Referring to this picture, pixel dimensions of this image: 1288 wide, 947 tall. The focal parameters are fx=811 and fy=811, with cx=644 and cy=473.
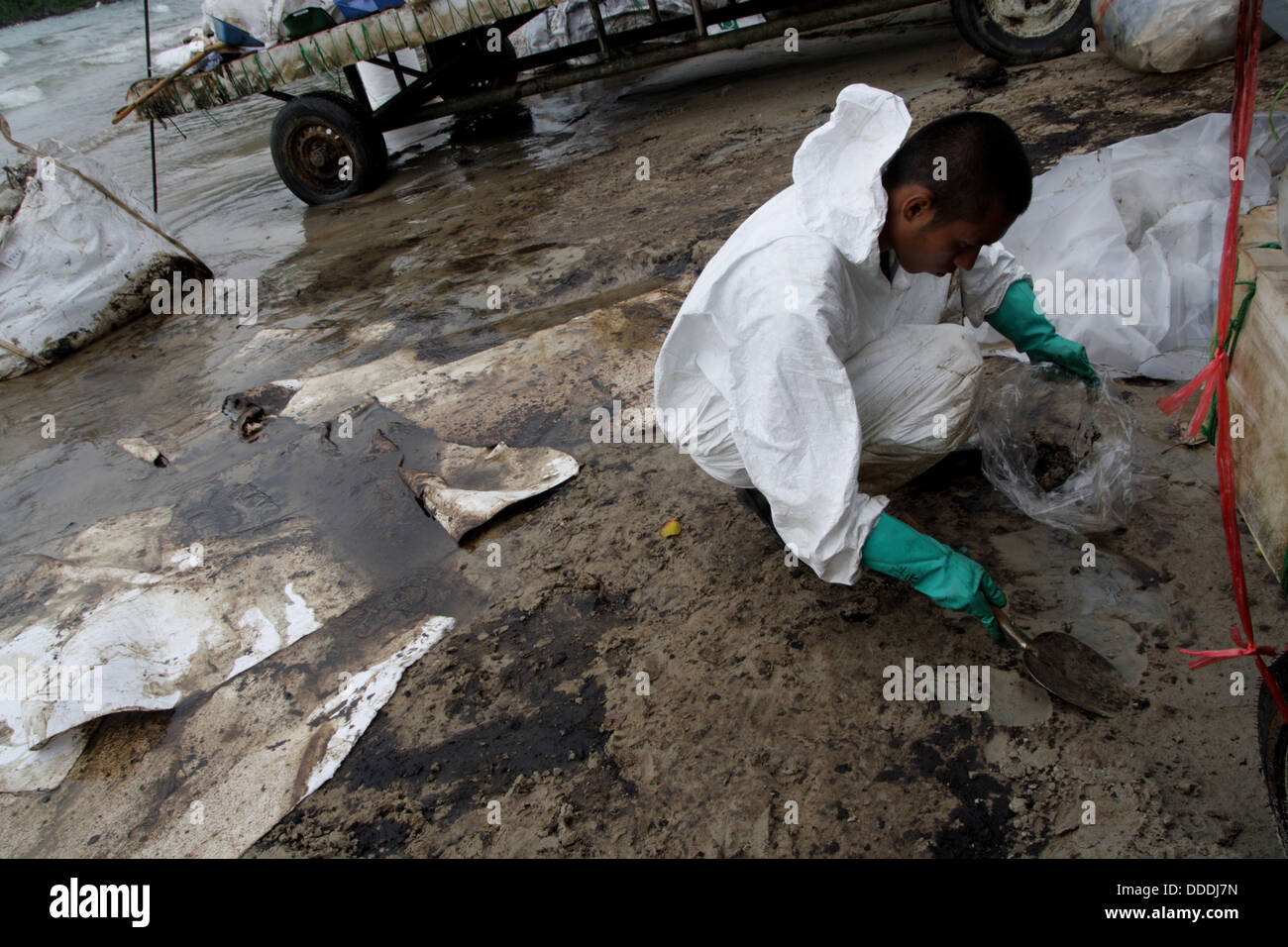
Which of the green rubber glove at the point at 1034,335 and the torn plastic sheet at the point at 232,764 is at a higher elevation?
the green rubber glove at the point at 1034,335

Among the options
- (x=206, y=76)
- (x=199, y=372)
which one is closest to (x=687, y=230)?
(x=199, y=372)

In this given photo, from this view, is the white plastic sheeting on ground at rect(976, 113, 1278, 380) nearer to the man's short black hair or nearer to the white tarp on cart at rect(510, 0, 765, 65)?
→ the man's short black hair

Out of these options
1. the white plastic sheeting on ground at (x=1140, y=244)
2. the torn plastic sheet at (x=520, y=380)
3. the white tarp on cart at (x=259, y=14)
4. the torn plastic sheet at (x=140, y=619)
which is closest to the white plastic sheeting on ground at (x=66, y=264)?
the white tarp on cart at (x=259, y=14)

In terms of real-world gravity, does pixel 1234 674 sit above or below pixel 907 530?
below

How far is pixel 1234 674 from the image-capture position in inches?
67.4

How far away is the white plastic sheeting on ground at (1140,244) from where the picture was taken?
2568 millimetres

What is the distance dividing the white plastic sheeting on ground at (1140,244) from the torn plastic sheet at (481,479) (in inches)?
61.3

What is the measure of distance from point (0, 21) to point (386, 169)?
25.2 meters

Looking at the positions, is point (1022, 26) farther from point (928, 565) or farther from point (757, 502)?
point (928, 565)

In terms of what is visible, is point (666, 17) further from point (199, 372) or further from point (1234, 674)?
point (1234, 674)

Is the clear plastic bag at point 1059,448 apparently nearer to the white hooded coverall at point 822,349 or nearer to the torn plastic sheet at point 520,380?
the white hooded coverall at point 822,349

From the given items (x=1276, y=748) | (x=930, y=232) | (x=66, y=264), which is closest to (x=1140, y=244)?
(x=930, y=232)

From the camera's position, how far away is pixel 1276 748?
133 centimetres

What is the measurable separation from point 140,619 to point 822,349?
2255 mm
